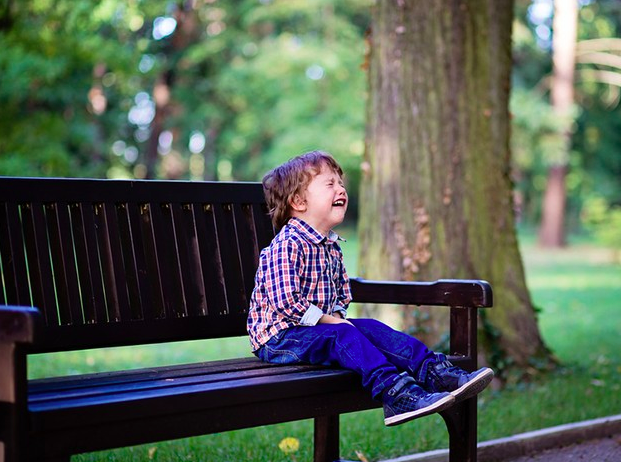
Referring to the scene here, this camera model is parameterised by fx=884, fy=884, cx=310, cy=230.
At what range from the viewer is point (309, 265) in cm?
348

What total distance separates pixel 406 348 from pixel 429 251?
→ 8.22ft

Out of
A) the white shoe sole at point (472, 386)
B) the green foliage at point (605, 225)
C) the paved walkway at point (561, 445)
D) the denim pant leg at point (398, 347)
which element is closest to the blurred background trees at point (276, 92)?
the green foliage at point (605, 225)

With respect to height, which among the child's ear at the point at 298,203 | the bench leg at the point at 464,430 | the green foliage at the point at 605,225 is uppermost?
the child's ear at the point at 298,203

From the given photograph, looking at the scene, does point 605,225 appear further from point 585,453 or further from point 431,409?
point 431,409

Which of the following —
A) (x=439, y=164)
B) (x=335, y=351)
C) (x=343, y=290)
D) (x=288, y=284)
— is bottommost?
(x=335, y=351)

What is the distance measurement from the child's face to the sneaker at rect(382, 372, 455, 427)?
74cm

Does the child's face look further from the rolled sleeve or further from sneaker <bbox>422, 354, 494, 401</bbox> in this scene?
sneaker <bbox>422, 354, 494, 401</bbox>

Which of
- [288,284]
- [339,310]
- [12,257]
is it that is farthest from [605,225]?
[12,257]

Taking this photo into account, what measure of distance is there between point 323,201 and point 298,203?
0.37 ft

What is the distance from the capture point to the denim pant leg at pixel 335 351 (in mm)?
3133

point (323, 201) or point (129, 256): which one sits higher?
point (323, 201)

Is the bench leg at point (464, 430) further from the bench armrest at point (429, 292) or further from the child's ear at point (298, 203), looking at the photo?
the child's ear at point (298, 203)

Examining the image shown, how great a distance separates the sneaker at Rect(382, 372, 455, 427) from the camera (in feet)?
9.85

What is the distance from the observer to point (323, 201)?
3521mm
